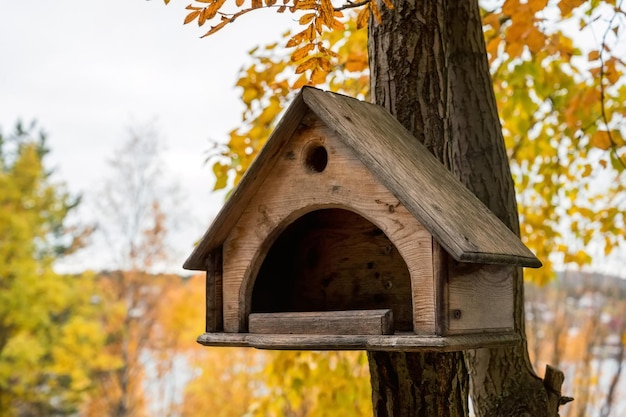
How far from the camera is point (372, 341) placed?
1.90 m

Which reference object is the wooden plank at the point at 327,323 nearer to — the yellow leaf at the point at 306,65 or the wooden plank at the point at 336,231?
the wooden plank at the point at 336,231

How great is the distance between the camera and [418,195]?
1.91 m

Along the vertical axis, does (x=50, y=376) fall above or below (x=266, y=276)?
below

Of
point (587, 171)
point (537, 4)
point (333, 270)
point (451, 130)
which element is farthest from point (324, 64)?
point (587, 171)

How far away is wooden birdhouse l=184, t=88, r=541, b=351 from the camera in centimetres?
189

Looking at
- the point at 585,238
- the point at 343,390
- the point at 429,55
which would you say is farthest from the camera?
the point at 585,238

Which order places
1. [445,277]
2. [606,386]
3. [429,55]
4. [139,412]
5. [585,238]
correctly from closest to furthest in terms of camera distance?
[445,277]
[429,55]
[585,238]
[606,386]
[139,412]

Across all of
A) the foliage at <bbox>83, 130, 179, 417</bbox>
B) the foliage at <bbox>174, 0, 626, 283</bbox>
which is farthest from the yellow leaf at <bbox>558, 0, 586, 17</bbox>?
the foliage at <bbox>83, 130, 179, 417</bbox>

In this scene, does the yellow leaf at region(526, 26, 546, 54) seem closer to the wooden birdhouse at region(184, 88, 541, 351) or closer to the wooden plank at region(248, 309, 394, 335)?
the wooden birdhouse at region(184, 88, 541, 351)

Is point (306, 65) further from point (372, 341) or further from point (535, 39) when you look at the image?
point (535, 39)

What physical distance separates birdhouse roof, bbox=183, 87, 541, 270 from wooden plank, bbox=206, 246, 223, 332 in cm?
3

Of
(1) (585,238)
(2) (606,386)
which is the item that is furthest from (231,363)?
(1) (585,238)

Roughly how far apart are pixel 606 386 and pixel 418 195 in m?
10.6

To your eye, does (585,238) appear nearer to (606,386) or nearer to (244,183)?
(244,183)
